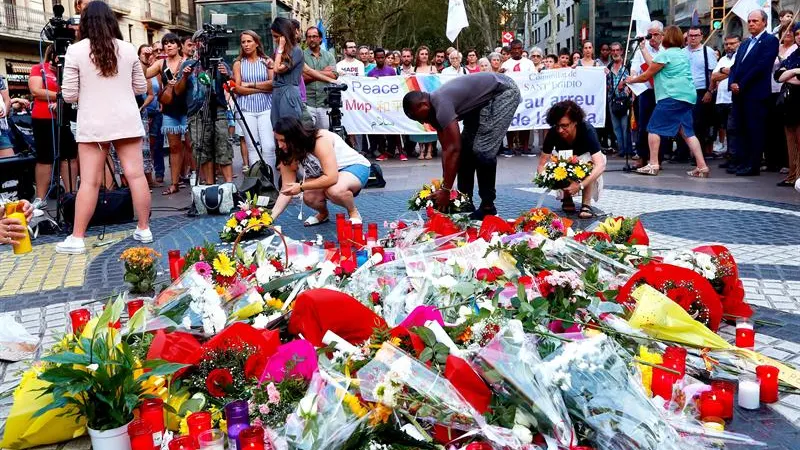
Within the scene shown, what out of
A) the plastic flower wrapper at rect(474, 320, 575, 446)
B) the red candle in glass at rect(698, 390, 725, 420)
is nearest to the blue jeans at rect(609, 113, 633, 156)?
the red candle in glass at rect(698, 390, 725, 420)

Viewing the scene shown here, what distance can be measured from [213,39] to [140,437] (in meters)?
6.69

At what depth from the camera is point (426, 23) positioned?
173 feet

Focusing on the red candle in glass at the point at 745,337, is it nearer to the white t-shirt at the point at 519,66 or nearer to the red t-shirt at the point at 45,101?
the red t-shirt at the point at 45,101

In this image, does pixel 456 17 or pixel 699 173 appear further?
pixel 456 17

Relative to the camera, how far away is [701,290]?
363 cm

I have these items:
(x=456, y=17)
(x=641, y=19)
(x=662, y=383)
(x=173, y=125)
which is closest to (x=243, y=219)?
(x=662, y=383)

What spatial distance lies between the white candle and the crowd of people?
352 cm

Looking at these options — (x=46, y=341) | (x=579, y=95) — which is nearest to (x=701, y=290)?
(x=46, y=341)

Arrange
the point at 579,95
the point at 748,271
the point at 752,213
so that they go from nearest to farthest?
the point at 748,271 → the point at 752,213 → the point at 579,95

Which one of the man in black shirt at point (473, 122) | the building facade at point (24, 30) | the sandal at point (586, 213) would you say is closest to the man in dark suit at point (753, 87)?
the sandal at point (586, 213)

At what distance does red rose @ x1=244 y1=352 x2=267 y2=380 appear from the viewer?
2838 mm

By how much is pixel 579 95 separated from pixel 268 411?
11659mm

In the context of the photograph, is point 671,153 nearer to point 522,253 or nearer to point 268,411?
point 522,253

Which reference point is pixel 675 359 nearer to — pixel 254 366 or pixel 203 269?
pixel 254 366
